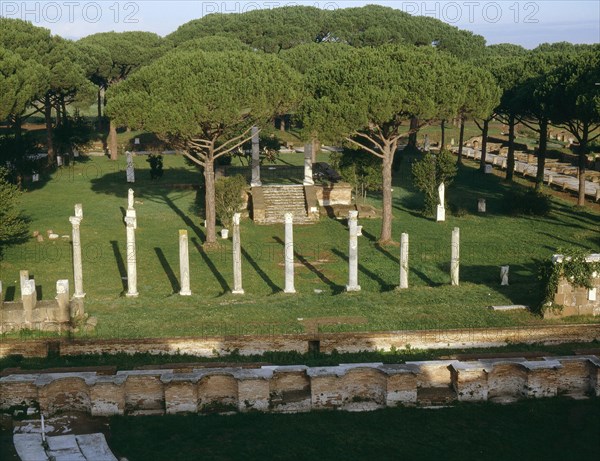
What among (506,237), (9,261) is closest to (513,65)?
(506,237)

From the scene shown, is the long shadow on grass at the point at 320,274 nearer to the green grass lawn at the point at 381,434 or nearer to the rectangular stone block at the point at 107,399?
the green grass lawn at the point at 381,434

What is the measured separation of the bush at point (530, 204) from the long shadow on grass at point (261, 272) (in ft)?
40.2

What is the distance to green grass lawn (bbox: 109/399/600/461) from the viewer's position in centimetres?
1348

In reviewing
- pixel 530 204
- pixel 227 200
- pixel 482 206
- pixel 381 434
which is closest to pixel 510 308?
pixel 381 434

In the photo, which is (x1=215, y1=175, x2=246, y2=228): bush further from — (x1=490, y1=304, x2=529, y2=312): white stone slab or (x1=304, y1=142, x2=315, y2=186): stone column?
(x1=490, y1=304, x2=529, y2=312): white stone slab

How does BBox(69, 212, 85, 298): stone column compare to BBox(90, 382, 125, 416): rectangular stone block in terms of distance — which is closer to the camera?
Answer: BBox(90, 382, 125, 416): rectangular stone block

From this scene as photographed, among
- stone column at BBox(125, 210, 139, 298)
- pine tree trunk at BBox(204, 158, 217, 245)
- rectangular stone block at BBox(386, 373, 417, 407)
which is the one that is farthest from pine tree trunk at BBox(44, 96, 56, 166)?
rectangular stone block at BBox(386, 373, 417, 407)

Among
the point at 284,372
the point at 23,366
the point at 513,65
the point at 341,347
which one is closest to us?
the point at 284,372

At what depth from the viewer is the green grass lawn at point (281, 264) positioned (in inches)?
811

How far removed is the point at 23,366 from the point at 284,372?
5891mm

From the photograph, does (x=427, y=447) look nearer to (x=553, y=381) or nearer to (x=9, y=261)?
(x=553, y=381)

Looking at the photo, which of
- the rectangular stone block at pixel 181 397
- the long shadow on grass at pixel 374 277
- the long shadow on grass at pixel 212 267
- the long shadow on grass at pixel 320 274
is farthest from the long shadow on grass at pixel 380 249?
the rectangular stone block at pixel 181 397

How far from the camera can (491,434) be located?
1420 centimetres

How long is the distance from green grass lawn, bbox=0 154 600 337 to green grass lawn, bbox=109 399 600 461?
474 centimetres
